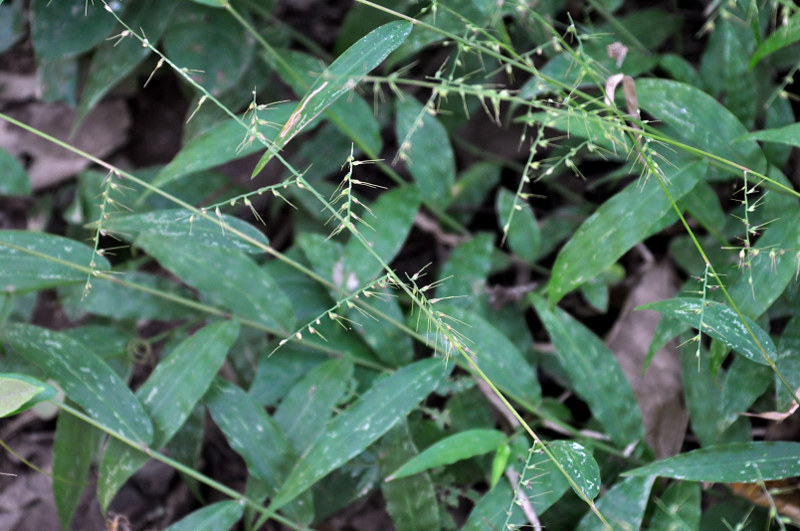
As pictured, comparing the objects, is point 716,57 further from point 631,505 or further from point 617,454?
point 631,505

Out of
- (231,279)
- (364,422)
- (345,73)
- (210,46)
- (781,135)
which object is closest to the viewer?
(345,73)

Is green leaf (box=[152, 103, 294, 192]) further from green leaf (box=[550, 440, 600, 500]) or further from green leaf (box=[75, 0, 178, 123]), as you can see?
Result: green leaf (box=[550, 440, 600, 500])

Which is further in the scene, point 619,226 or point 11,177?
point 11,177

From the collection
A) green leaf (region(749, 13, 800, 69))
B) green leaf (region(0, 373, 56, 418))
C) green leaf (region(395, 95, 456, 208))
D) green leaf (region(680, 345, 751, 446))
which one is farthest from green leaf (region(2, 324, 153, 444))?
green leaf (region(749, 13, 800, 69))

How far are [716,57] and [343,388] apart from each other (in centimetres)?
125

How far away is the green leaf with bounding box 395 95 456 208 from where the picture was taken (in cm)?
177

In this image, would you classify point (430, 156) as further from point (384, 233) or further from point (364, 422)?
point (364, 422)

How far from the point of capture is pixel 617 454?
141 cm

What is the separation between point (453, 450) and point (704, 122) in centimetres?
86

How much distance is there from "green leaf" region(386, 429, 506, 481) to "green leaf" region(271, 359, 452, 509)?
0.29 ft

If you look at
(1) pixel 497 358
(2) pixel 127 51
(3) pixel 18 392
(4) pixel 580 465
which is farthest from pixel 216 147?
(4) pixel 580 465

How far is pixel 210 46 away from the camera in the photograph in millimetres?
1819

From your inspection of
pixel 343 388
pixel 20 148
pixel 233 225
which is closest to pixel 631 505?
pixel 343 388

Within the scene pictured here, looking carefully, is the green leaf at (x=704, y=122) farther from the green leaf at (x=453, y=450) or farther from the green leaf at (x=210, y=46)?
the green leaf at (x=210, y=46)
